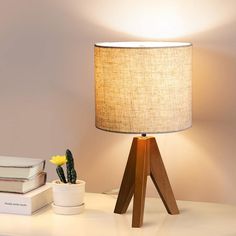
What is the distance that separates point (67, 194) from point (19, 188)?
0.15 m

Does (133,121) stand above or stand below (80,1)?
below

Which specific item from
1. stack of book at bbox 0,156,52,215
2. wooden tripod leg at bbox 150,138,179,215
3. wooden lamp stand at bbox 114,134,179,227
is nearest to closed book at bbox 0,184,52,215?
stack of book at bbox 0,156,52,215

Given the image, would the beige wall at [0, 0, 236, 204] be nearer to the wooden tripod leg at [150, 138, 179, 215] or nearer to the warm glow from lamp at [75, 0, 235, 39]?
the warm glow from lamp at [75, 0, 235, 39]

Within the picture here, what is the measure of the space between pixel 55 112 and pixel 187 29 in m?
0.57

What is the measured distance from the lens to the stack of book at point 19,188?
1.94 m

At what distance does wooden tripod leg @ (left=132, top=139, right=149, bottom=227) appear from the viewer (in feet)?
5.99

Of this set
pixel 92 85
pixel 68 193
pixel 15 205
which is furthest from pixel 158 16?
pixel 15 205

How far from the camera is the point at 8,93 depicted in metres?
2.34

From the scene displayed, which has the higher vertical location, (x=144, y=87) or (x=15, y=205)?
(x=144, y=87)

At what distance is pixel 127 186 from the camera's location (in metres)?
1.93

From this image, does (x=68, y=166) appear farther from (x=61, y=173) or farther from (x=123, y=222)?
(x=123, y=222)

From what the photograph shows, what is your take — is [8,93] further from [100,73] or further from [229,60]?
[229,60]

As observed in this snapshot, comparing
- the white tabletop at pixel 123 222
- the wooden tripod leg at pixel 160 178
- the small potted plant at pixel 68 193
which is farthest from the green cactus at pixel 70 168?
the wooden tripod leg at pixel 160 178

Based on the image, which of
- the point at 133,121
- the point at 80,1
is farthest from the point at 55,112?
the point at 133,121
